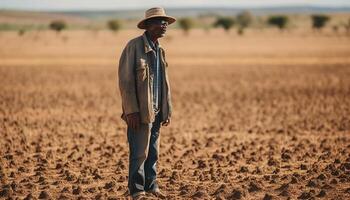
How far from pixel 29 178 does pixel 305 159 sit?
12.3 ft

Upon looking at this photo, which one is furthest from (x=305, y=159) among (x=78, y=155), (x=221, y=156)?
(x=78, y=155)

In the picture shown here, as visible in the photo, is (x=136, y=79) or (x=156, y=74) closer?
(x=136, y=79)

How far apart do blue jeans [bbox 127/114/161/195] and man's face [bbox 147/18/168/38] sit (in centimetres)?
84

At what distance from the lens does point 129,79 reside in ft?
21.0

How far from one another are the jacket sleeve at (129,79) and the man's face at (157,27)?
27 centimetres

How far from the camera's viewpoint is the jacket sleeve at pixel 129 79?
21.0 ft

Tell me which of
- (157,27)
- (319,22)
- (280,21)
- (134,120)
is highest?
(157,27)

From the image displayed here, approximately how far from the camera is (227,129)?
12703 mm

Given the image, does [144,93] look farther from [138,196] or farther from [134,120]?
[138,196]

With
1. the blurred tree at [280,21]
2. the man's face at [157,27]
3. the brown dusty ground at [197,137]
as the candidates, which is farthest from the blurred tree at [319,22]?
the man's face at [157,27]

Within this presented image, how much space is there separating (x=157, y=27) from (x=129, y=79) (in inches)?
23.2

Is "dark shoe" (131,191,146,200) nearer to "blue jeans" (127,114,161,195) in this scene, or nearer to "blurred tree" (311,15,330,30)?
"blue jeans" (127,114,161,195)

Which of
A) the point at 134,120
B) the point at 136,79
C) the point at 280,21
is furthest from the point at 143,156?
the point at 280,21

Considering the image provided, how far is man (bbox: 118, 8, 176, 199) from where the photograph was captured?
21.1 feet
